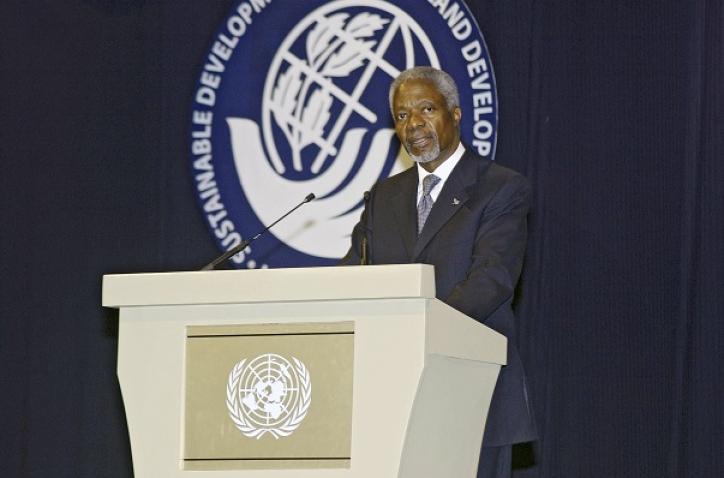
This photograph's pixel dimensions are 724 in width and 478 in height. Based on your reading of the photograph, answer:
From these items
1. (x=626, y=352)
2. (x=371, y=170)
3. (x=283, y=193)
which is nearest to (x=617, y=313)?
(x=626, y=352)

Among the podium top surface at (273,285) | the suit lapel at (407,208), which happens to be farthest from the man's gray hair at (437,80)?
the podium top surface at (273,285)

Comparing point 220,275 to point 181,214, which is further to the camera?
point 181,214

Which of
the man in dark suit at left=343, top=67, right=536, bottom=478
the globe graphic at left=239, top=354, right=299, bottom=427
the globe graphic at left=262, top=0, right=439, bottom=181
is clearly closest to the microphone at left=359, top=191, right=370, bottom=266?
the man in dark suit at left=343, top=67, right=536, bottom=478

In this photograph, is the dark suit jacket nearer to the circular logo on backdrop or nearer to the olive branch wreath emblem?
the circular logo on backdrop

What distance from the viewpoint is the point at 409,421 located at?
252 centimetres

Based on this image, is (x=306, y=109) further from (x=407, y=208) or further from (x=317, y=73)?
(x=407, y=208)

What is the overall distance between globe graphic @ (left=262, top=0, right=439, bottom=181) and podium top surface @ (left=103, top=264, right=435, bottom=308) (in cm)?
280

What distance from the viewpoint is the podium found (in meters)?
2.53

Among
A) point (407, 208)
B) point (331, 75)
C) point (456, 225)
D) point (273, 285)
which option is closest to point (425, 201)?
point (407, 208)

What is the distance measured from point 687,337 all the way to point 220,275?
8.52ft

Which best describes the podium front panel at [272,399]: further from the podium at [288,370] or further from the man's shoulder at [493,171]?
the man's shoulder at [493,171]

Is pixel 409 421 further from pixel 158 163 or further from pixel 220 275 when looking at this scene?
pixel 158 163

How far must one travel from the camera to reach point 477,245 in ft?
10.7

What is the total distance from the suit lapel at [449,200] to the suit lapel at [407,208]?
48 millimetres
